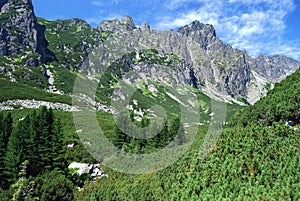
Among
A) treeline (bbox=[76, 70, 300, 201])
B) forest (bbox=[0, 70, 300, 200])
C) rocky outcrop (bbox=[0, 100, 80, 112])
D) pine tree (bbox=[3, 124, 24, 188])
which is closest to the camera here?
treeline (bbox=[76, 70, 300, 201])

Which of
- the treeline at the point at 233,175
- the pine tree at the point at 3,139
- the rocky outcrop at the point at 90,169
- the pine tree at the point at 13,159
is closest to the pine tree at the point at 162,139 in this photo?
the rocky outcrop at the point at 90,169

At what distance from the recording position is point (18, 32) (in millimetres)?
177125

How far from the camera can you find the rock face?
163 meters

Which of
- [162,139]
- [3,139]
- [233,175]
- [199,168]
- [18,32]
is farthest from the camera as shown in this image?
[18,32]

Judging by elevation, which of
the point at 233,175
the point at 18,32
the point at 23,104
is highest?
the point at 18,32

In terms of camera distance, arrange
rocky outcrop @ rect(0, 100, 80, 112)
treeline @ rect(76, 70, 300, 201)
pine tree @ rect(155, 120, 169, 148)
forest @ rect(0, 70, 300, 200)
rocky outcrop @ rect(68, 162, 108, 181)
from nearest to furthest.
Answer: treeline @ rect(76, 70, 300, 201) → forest @ rect(0, 70, 300, 200) → rocky outcrop @ rect(68, 162, 108, 181) → pine tree @ rect(155, 120, 169, 148) → rocky outcrop @ rect(0, 100, 80, 112)

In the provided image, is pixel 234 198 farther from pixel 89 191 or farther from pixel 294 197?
pixel 89 191

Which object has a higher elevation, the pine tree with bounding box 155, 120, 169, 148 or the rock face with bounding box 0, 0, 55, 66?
the rock face with bounding box 0, 0, 55, 66

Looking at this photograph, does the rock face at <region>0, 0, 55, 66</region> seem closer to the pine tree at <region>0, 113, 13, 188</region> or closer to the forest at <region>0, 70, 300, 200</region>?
the pine tree at <region>0, 113, 13, 188</region>

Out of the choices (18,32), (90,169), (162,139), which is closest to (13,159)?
(90,169)

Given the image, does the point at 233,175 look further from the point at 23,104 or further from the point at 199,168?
the point at 23,104

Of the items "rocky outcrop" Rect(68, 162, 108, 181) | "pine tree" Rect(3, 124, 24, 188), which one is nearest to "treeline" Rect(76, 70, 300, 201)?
"rocky outcrop" Rect(68, 162, 108, 181)

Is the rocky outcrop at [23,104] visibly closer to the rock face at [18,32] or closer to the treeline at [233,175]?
the treeline at [233,175]

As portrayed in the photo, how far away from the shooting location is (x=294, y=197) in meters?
7.09
